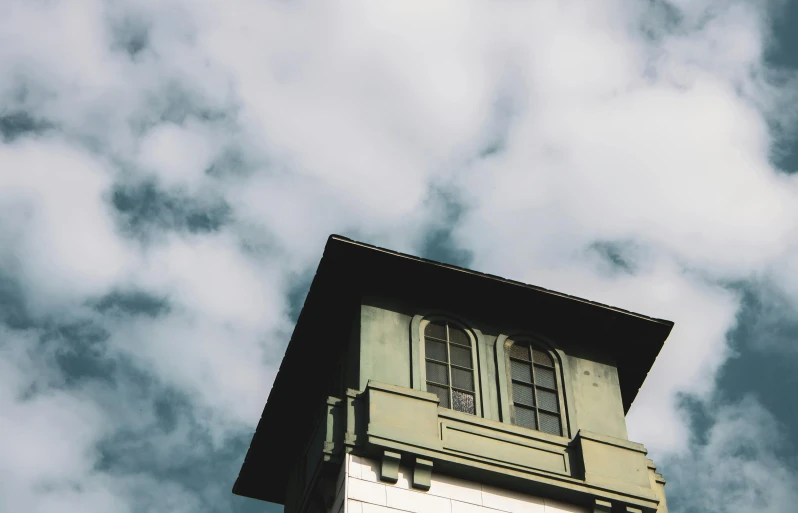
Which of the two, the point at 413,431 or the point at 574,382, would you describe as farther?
the point at 574,382

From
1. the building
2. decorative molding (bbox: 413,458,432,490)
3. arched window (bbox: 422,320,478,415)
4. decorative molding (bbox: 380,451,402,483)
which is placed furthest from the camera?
arched window (bbox: 422,320,478,415)

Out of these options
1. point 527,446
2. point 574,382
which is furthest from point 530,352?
point 527,446

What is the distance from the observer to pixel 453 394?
23.7m

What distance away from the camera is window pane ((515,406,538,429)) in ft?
78.1

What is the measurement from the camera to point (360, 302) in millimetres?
24641

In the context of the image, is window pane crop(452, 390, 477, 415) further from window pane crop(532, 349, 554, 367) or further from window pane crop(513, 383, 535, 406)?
window pane crop(532, 349, 554, 367)

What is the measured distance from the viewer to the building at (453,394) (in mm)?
22047

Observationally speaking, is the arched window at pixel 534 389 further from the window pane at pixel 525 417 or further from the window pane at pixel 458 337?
the window pane at pixel 458 337

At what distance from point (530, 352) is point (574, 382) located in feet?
3.45

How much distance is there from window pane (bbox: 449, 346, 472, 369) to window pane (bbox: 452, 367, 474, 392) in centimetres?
17

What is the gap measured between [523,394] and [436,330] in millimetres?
2109

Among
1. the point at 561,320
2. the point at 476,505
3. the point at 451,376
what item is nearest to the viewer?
the point at 476,505

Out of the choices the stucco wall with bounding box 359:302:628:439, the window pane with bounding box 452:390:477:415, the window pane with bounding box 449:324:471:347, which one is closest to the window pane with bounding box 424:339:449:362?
the window pane with bounding box 449:324:471:347

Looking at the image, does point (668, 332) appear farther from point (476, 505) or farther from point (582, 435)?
point (476, 505)
